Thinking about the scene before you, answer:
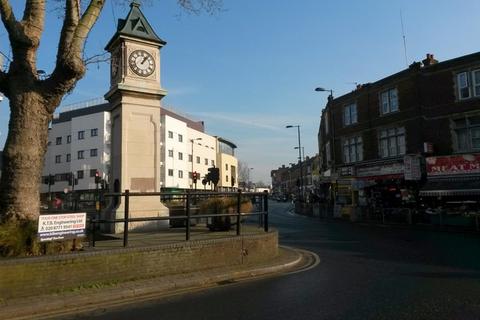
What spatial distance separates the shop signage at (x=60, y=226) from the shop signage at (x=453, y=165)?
27145mm

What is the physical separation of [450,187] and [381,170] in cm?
774

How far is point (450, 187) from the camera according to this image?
97.3ft

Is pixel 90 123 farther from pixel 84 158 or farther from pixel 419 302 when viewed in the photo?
pixel 419 302

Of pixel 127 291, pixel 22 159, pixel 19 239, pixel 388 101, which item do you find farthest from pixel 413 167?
pixel 19 239

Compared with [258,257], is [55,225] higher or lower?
higher

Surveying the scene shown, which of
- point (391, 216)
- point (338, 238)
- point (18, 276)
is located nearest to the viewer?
point (18, 276)

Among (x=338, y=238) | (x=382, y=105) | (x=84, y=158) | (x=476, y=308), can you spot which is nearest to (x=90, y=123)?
(x=84, y=158)

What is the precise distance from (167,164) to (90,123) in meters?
14.3

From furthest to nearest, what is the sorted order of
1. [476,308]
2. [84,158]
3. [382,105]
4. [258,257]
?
[84,158], [382,105], [258,257], [476,308]

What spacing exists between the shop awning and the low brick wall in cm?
2103

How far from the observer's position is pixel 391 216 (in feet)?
96.4

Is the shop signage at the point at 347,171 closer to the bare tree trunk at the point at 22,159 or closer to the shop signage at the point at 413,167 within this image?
the shop signage at the point at 413,167

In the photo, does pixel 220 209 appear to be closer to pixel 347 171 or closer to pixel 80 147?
pixel 347 171

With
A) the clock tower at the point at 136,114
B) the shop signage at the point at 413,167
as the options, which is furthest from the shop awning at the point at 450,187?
the clock tower at the point at 136,114
